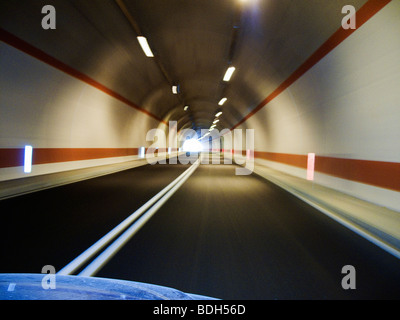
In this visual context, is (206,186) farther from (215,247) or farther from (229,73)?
(229,73)

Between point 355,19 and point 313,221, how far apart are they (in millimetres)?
5058

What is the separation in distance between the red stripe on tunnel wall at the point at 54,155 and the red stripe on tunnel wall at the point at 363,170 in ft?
36.1

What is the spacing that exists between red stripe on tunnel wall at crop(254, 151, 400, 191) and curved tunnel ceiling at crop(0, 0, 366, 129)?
3.73 m

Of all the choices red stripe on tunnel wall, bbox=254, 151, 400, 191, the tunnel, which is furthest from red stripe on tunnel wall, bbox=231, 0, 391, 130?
red stripe on tunnel wall, bbox=254, 151, 400, 191

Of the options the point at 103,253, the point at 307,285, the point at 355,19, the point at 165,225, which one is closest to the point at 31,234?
the point at 103,253

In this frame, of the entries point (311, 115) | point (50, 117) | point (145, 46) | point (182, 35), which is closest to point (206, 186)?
point (311, 115)

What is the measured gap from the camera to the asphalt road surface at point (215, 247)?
3967 mm

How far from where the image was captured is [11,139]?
478 inches

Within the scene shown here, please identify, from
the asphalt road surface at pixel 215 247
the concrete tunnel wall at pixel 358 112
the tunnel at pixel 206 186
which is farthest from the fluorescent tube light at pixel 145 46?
the asphalt road surface at pixel 215 247

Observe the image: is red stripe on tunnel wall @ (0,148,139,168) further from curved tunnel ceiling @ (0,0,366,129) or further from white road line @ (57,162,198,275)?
white road line @ (57,162,198,275)

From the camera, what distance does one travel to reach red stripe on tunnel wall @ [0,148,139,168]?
1215 centimetres

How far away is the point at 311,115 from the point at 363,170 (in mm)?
4917

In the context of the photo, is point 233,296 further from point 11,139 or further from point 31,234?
point 11,139

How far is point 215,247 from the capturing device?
541 cm
